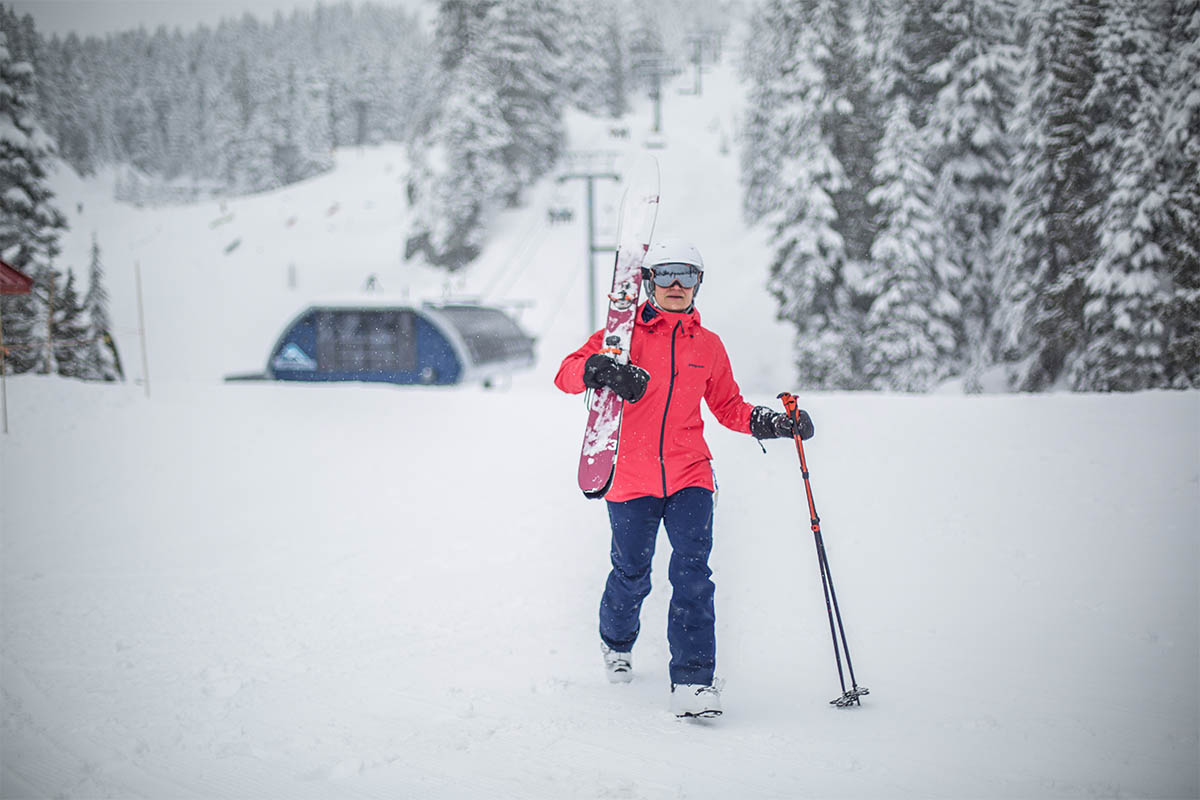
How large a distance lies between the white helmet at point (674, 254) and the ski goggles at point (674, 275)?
17 mm

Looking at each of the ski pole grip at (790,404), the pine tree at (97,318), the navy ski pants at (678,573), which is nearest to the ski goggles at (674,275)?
the ski pole grip at (790,404)

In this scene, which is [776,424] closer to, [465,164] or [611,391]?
[611,391]

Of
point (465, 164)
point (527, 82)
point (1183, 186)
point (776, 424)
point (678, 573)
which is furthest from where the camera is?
point (465, 164)

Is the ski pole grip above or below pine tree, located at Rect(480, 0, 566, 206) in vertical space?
below

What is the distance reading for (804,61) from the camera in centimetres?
1852

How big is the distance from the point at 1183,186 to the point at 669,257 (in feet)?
21.7

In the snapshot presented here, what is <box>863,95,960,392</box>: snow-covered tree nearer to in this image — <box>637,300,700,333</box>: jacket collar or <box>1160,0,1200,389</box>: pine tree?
<box>1160,0,1200,389</box>: pine tree

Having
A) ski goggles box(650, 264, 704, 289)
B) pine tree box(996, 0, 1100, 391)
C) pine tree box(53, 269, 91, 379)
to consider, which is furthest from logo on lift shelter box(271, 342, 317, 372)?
ski goggles box(650, 264, 704, 289)

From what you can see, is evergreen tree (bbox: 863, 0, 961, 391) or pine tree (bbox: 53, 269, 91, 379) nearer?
evergreen tree (bbox: 863, 0, 961, 391)

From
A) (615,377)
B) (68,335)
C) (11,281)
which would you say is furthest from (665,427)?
(68,335)

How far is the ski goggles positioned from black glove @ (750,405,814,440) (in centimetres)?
62

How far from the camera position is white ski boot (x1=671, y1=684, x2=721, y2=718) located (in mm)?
2898

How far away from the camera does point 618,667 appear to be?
3318mm

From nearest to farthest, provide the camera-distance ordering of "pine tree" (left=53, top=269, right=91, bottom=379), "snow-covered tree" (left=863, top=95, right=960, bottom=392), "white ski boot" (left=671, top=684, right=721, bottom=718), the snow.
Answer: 1. the snow
2. "white ski boot" (left=671, top=684, right=721, bottom=718)
3. "snow-covered tree" (left=863, top=95, right=960, bottom=392)
4. "pine tree" (left=53, top=269, right=91, bottom=379)
